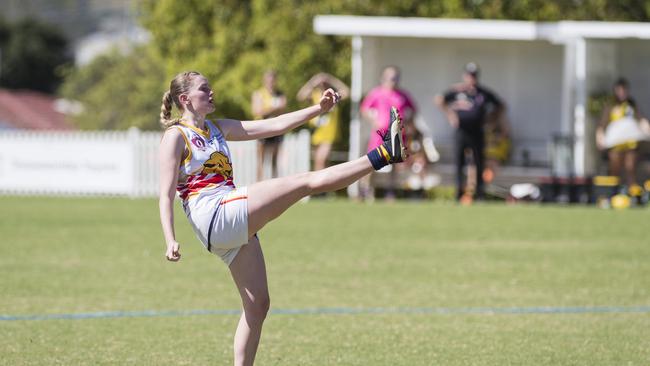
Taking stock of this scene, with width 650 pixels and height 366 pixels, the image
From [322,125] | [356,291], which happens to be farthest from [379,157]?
[322,125]

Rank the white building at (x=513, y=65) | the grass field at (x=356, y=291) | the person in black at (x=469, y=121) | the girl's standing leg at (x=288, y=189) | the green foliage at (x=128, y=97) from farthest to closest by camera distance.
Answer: the green foliage at (x=128, y=97), the white building at (x=513, y=65), the person in black at (x=469, y=121), the grass field at (x=356, y=291), the girl's standing leg at (x=288, y=189)

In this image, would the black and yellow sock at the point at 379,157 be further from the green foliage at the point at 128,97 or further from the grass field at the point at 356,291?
the green foliage at the point at 128,97

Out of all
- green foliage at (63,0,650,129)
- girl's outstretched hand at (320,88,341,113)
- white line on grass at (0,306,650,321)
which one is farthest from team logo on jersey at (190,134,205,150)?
green foliage at (63,0,650,129)

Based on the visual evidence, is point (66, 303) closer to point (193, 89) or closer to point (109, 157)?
point (193, 89)

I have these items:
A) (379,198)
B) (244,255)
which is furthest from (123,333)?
(379,198)

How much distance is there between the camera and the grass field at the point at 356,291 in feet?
27.8

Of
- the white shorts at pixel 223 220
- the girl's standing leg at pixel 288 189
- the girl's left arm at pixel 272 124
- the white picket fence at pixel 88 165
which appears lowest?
the white picket fence at pixel 88 165

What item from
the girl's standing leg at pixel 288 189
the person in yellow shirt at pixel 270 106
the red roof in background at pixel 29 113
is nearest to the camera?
the girl's standing leg at pixel 288 189

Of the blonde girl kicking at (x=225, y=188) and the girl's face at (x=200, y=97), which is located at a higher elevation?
the girl's face at (x=200, y=97)

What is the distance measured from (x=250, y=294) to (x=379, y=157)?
3.51ft

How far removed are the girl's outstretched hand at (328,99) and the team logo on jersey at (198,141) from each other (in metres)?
0.85

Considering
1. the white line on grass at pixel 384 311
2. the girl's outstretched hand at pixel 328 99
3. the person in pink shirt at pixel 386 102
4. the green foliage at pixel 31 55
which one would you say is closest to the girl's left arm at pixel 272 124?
the girl's outstretched hand at pixel 328 99

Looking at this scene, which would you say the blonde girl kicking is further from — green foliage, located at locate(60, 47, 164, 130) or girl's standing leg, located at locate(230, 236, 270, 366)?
green foliage, located at locate(60, 47, 164, 130)

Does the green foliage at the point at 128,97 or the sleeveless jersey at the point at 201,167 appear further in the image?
the green foliage at the point at 128,97
